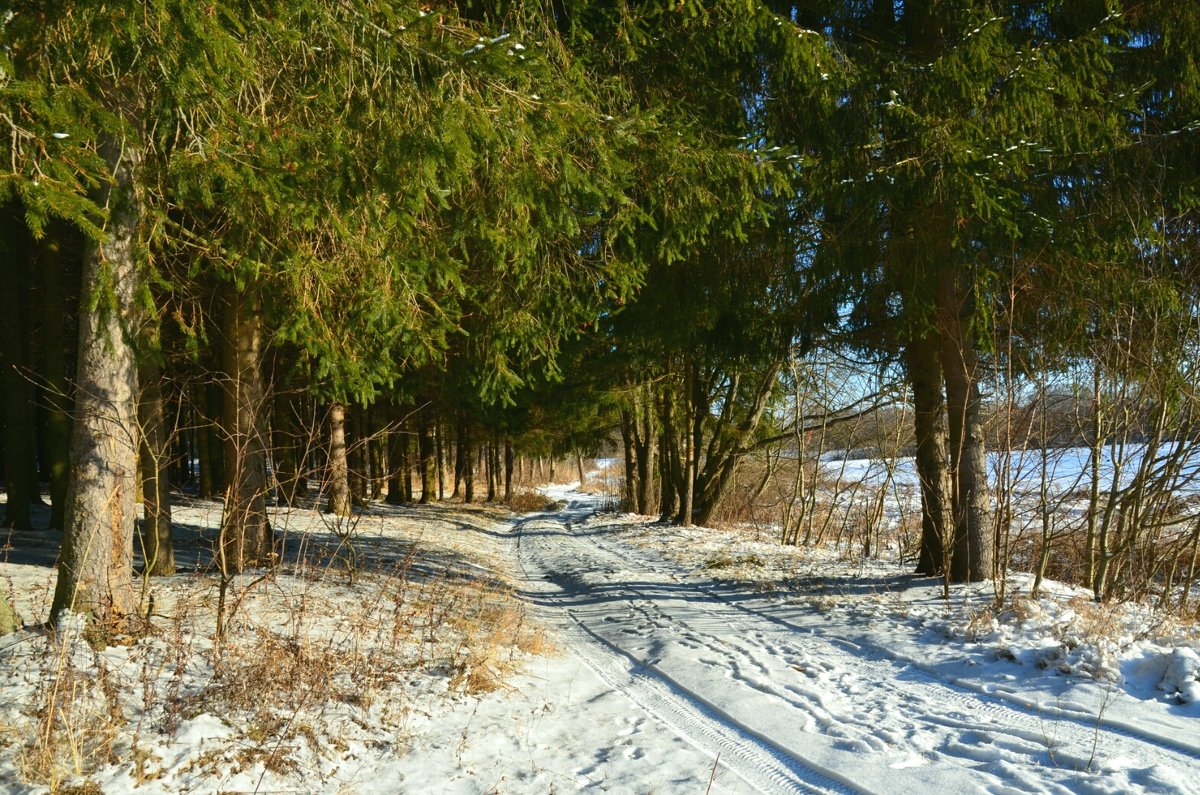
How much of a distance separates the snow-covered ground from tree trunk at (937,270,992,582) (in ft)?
1.74

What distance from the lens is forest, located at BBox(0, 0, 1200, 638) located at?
18.0 ft

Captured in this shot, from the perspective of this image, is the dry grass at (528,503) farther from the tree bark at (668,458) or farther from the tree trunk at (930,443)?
the tree trunk at (930,443)

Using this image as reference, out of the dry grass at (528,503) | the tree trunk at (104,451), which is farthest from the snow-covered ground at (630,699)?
the dry grass at (528,503)

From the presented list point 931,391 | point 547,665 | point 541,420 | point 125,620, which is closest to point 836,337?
point 931,391

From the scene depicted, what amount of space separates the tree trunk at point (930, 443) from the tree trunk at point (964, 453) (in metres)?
0.65

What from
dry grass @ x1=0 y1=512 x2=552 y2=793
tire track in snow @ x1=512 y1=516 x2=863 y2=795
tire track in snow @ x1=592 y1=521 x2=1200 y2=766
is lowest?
tire track in snow @ x1=512 y1=516 x2=863 y2=795

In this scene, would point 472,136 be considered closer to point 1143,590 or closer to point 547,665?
point 547,665

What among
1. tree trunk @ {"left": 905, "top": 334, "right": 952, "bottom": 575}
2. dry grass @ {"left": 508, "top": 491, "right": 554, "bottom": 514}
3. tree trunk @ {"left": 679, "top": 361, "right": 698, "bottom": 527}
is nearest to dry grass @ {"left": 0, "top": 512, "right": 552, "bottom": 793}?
tree trunk @ {"left": 905, "top": 334, "right": 952, "bottom": 575}

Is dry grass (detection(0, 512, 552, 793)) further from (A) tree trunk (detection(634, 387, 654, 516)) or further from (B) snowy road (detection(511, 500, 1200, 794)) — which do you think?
(A) tree trunk (detection(634, 387, 654, 516))

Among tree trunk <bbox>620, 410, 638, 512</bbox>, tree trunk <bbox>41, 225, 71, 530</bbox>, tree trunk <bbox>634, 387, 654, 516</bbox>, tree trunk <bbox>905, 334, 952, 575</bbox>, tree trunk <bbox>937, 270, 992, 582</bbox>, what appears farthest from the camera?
tree trunk <bbox>620, 410, 638, 512</bbox>

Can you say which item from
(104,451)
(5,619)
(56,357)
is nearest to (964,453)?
(104,451)

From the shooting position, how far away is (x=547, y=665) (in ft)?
21.8

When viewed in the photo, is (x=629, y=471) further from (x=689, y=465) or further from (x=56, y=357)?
(x=56, y=357)

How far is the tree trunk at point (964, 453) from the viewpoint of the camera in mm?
9055
